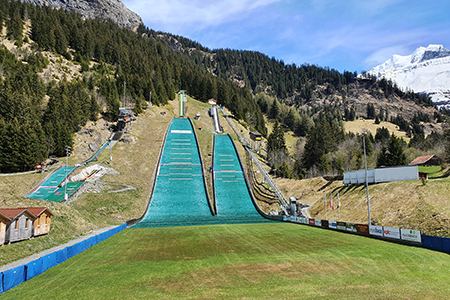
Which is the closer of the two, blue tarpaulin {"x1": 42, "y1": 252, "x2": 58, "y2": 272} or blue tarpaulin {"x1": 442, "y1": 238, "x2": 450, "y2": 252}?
blue tarpaulin {"x1": 42, "y1": 252, "x2": 58, "y2": 272}

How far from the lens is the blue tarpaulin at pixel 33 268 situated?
47.8 feet

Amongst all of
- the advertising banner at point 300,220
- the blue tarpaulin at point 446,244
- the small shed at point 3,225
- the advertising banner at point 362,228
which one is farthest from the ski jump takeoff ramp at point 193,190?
the blue tarpaulin at point 446,244

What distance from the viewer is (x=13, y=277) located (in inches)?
523

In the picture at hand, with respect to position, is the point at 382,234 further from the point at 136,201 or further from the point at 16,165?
the point at 16,165

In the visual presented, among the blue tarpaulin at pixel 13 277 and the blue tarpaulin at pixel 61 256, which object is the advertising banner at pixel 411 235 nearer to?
the blue tarpaulin at pixel 61 256

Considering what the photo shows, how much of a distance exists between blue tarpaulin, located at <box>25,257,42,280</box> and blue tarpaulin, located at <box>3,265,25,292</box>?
0.41 meters

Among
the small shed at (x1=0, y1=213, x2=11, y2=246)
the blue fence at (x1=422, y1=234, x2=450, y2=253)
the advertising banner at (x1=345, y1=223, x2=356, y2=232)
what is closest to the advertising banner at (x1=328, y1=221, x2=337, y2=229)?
the advertising banner at (x1=345, y1=223, x2=356, y2=232)

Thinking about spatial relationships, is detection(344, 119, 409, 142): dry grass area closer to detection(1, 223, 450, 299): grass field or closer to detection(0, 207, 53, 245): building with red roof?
detection(1, 223, 450, 299): grass field

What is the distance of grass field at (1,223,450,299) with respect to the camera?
12.0 m

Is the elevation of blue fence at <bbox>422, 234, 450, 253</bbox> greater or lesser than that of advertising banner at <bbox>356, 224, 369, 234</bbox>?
greater

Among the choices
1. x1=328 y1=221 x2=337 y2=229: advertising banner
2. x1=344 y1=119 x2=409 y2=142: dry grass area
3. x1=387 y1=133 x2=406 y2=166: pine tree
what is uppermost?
x1=344 y1=119 x2=409 y2=142: dry grass area

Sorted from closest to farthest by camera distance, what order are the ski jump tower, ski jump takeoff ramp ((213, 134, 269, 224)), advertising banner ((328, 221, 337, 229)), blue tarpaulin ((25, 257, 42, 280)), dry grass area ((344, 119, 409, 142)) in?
blue tarpaulin ((25, 257, 42, 280)) → advertising banner ((328, 221, 337, 229)) → ski jump takeoff ramp ((213, 134, 269, 224)) → the ski jump tower → dry grass area ((344, 119, 409, 142))

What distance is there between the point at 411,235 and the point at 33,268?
2482cm

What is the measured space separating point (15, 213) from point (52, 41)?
9677 centimetres
